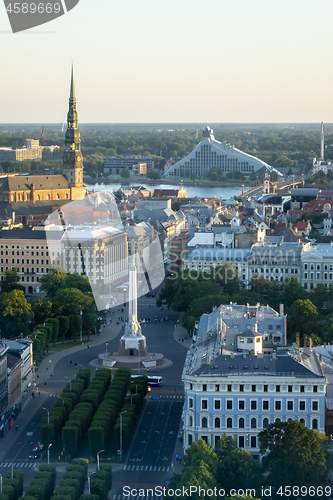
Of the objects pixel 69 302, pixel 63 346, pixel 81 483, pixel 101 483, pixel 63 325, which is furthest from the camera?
pixel 69 302

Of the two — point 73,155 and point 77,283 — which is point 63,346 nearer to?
point 77,283

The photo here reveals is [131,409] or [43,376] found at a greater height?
[131,409]

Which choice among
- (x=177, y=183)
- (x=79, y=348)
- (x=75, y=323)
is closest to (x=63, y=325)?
(x=75, y=323)

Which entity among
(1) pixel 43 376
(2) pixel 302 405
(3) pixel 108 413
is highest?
(2) pixel 302 405

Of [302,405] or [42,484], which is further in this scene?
[302,405]

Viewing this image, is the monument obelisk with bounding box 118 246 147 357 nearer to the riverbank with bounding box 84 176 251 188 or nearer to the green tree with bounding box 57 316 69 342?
the green tree with bounding box 57 316 69 342

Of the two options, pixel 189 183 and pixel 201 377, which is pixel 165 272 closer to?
pixel 201 377

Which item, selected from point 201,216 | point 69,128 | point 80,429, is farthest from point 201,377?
point 69,128

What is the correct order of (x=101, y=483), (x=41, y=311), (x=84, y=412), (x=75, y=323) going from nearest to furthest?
(x=101, y=483) → (x=84, y=412) → (x=75, y=323) → (x=41, y=311)
